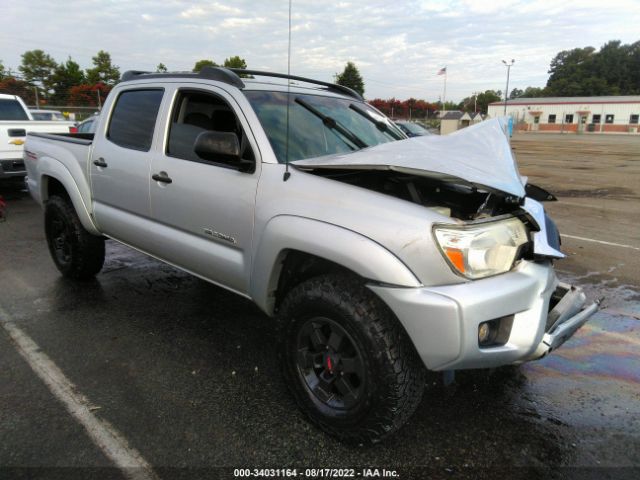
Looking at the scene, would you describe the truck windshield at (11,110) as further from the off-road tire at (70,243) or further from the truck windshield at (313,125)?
the truck windshield at (313,125)

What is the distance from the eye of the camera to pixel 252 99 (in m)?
3.12

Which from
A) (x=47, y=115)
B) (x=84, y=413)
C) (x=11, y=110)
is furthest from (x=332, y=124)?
(x=47, y=115)

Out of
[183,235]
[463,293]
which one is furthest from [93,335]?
[463,293]

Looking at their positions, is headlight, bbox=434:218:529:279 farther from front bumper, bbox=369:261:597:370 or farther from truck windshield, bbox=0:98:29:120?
truck windshield, bbox=0:98:29:120

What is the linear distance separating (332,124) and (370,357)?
5.87 ft

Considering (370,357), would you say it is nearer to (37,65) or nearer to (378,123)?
(378,123)

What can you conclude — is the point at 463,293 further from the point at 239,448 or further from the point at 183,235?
the point at 183,235

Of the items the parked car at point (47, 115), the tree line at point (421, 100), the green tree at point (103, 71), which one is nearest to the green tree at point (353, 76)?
the tree line at point (421, 100)

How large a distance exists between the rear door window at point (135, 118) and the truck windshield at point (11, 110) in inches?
313

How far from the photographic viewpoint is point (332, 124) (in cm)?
341

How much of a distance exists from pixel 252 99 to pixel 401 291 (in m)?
1.69

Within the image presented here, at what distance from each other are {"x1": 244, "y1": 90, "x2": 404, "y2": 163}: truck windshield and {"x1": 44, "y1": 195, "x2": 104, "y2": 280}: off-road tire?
8.01 feet

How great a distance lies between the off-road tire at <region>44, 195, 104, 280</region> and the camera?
458 centimetres

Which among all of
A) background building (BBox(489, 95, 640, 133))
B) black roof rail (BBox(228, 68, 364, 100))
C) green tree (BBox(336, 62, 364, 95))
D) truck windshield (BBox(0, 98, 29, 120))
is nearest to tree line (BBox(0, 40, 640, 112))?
green tree (BBox(336, 62, 364, 95))
